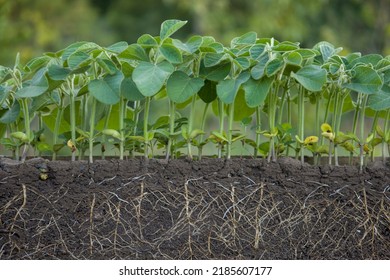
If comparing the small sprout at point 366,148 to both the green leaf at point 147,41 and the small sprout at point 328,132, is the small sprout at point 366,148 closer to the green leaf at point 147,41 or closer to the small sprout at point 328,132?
the small sprout at point 328,132

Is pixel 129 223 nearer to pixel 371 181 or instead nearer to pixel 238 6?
pixel 371 181

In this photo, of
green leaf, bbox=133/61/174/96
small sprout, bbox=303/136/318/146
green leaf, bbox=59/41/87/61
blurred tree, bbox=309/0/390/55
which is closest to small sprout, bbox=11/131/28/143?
green leaf, bbox=59/41/87/61

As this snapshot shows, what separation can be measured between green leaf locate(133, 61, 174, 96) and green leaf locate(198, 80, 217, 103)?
152mm

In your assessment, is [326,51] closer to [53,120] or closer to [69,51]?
[69,51]

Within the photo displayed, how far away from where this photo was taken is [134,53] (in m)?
1.70

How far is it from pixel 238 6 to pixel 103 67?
7425 mm

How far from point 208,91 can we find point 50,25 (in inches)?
288

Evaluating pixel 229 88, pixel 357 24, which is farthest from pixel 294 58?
pixel 357 24

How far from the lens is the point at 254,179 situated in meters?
1.70

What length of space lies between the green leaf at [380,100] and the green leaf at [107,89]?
1.92ft

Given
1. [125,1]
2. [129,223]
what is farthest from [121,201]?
[125,1]

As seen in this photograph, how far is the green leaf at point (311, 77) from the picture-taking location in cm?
168

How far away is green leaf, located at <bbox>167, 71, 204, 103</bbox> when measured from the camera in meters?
1.68
